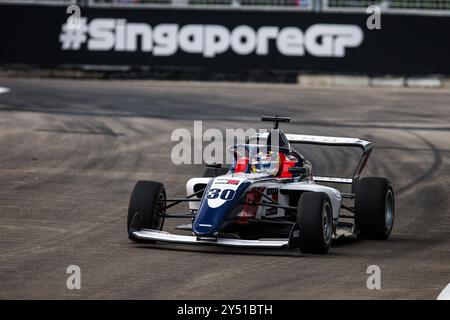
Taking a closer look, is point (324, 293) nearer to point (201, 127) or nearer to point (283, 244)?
point (283, 244)

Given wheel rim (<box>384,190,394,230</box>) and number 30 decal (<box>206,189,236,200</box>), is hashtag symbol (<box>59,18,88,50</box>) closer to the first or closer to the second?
wheel rim (<box>384,190,394,230</box>)

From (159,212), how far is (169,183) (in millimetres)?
4788

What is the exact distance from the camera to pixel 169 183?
1700 centimetres

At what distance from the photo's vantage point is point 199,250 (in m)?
11.6

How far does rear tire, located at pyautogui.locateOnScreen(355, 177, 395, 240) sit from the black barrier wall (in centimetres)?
1945

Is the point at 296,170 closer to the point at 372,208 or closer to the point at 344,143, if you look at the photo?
the point at 372,208

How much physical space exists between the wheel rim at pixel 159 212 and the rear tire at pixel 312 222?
1.69m

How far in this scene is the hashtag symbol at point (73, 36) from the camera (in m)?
33.3

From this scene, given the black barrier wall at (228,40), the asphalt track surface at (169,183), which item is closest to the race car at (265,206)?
the asphalt track surface at (169,183)

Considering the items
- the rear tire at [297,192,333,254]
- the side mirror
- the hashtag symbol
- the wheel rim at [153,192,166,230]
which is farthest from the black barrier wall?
the rear tire at [297,192,333,254]

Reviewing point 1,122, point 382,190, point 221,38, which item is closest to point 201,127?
point 1,122

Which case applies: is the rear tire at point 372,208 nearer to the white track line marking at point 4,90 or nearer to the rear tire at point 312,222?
the rear tire at point 312,222

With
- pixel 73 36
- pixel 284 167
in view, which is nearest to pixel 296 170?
pixel 284 167
